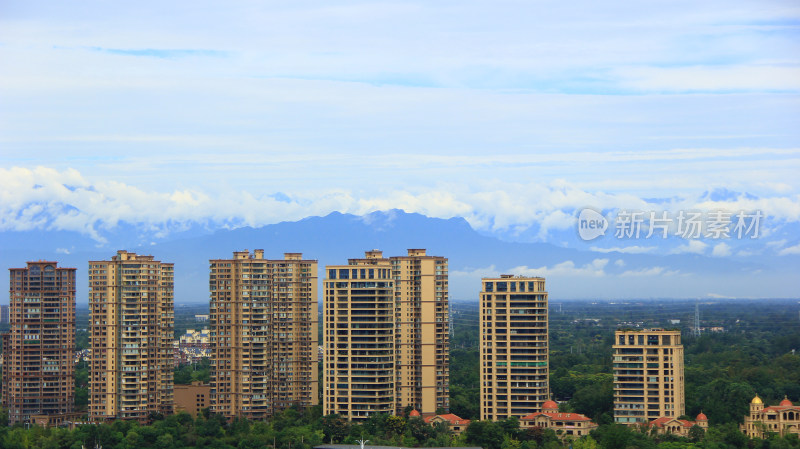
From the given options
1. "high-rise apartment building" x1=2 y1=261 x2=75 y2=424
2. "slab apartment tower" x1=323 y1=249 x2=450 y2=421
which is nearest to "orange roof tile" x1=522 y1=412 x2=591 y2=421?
"slab apartment tower" x1=323 y1=249 x2=450 y2=421

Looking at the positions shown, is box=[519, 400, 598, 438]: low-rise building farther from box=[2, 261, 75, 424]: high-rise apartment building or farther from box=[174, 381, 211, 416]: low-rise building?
box=[2, 261, 75, 424]: high-rise apartment building

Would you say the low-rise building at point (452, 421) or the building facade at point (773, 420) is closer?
the building facade at point (773, 420)

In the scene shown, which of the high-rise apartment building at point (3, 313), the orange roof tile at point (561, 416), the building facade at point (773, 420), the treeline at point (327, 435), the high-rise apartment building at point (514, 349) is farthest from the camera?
the high-rise apartment building at point (3, 313)

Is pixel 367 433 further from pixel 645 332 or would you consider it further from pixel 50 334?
pixel 50 334

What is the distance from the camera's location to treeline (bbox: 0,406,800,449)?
2389 cm

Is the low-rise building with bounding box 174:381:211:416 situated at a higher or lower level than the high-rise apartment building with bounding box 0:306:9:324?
lower

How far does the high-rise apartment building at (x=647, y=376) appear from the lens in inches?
993

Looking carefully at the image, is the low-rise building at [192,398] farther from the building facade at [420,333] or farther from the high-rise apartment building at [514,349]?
the high-rise apartment building at [514,349]

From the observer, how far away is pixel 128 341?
30188 millimetres

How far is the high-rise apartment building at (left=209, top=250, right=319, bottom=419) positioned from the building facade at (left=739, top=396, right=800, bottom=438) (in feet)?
38.8

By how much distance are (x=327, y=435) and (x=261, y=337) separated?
16.3 feet

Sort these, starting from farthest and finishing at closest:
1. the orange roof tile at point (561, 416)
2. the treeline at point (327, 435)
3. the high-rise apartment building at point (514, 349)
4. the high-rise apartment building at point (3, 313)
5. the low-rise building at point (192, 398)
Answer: the high-rise apartment building at point (3, 313) → the low-rise building at point (192, 398) → the high-rise apartment building at point (514, 349) → the orange roof tile at point (561, 416) → the treeline at point (327, 435)

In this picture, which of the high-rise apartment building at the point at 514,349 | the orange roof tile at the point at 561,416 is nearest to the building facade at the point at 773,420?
the orange roof tile at the point at 561,416

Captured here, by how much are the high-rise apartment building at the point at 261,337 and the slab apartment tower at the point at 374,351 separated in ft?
10.1
